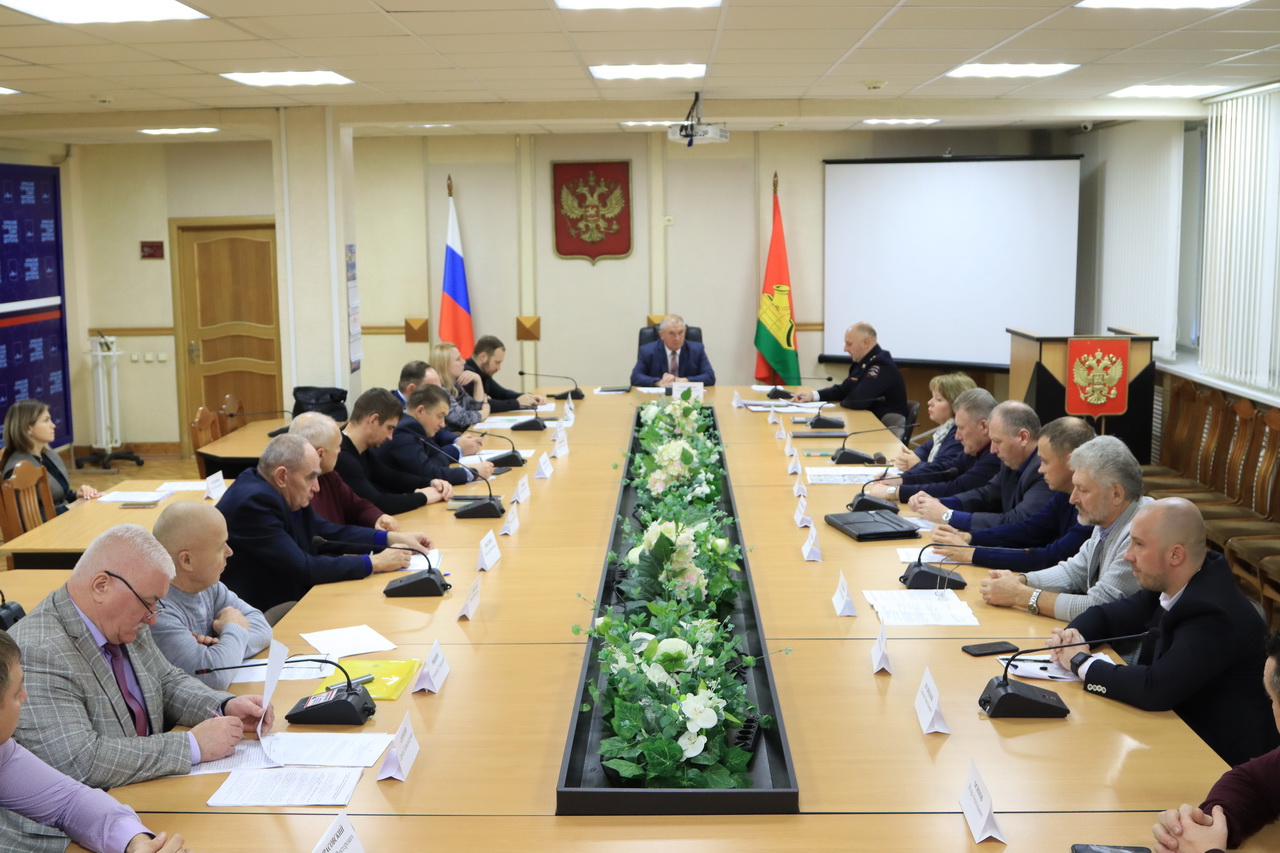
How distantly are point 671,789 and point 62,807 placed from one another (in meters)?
1.17

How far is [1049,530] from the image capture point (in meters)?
4.30

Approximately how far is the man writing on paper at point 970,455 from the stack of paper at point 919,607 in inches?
56.0

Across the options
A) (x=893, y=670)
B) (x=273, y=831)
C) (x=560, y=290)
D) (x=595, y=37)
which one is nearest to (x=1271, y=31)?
(x=595, y=37)

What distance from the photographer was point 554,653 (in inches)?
128

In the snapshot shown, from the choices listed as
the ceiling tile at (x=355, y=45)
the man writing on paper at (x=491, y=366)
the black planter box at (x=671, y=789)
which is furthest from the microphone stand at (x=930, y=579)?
the man writing on paper at (x=491, y=366)

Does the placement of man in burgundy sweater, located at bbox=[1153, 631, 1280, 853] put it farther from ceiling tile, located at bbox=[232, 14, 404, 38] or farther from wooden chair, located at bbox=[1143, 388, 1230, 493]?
wooden chair, located at bbox=[1143, 388, 1230, 493]

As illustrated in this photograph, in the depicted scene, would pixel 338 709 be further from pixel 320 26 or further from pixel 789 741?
pixel 320 26

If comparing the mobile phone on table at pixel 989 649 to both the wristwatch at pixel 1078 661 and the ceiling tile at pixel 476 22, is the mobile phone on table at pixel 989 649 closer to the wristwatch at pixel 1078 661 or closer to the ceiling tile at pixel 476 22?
the wristwatch at pixel 1078 661

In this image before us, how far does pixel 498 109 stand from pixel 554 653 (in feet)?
16.9

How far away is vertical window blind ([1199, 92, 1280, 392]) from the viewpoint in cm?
693

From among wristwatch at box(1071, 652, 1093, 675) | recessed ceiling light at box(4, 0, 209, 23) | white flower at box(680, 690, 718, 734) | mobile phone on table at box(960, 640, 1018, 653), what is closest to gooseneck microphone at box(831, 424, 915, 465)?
mobile phone on table at box(960, 640, 1018, 653)

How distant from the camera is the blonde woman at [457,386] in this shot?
23.9 feet

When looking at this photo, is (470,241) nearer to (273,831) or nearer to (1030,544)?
(1030,544)

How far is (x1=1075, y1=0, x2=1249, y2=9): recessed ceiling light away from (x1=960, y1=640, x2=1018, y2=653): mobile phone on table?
102 inches
